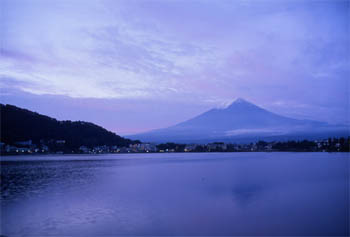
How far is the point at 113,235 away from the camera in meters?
6.21

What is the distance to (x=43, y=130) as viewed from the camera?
64625 millimetres

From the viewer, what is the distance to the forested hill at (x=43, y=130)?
5519 centimetres

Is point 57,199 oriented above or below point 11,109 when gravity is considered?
below

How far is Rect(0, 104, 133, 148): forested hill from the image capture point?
5519 centimetres

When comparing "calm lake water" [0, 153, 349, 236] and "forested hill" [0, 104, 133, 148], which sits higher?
"forested hill" [0, 104, 133, 148]

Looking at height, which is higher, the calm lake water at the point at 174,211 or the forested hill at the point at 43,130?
the forested hill at the point at 43,130

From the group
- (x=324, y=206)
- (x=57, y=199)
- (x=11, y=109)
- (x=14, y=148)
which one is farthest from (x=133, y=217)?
(x=14, y=148)

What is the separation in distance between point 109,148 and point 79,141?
11.3m

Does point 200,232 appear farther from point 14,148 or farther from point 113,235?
point 14,148

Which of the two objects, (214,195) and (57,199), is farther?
(214,195)

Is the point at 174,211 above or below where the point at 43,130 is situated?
below

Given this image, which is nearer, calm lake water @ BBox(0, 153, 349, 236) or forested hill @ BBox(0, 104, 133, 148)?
calm lake water @ BBox(0, 153, 349, 236)

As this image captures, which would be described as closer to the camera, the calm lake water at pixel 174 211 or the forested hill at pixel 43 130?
the calm lake water at pixel 174 211

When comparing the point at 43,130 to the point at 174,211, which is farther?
the point at 43,130
